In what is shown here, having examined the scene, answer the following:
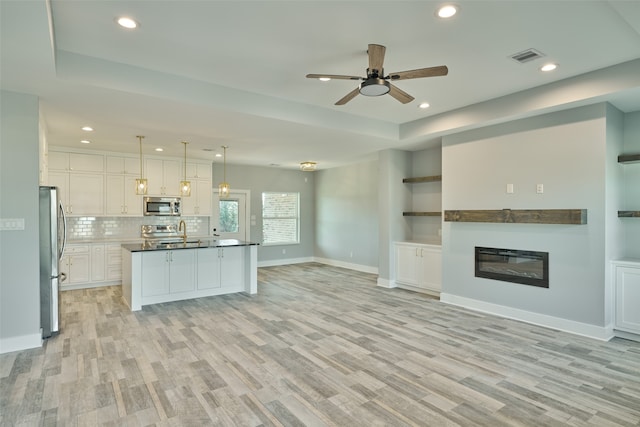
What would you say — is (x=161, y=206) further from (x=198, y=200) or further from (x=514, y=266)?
(x=514, y=266)

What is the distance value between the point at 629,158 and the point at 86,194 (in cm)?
854

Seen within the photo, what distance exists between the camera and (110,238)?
703 cm

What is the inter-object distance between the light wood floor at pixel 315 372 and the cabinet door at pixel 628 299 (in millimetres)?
298

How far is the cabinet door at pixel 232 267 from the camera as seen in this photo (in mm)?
6023

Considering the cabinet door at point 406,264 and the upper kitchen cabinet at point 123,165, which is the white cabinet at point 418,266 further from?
the upper kitchen cabinet at point 123,165

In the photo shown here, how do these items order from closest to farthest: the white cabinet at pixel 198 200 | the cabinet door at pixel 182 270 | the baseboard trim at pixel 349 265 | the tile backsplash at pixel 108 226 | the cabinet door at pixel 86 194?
the cabinet door at pixel 182 270, the cabinet door at pixel 86 194, the tile backsplash at pixel 108 226, the white cabinet at pixel 198 200, the baseboard trim at pixel 349 265

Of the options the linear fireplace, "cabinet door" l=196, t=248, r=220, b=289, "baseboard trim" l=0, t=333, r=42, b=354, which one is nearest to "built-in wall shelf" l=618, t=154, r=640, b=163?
the linear fireplace

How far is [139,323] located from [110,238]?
333cm

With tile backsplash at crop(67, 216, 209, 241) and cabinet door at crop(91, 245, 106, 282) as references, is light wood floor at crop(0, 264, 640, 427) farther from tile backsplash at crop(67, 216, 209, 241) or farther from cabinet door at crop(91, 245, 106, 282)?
tile backsplash at crop(67, 216, 209, 241)

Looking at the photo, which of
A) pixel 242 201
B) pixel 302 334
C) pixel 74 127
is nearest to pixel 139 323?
pixel 302 334

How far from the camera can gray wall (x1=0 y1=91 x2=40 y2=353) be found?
139 inches

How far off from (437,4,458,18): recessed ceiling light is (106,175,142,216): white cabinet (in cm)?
635

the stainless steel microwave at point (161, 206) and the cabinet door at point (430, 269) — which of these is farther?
the stainless steel microwave at point (161, 206)

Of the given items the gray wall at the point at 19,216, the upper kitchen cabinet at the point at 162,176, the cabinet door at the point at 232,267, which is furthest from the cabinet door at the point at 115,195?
the gray wall at the point at 19,216
